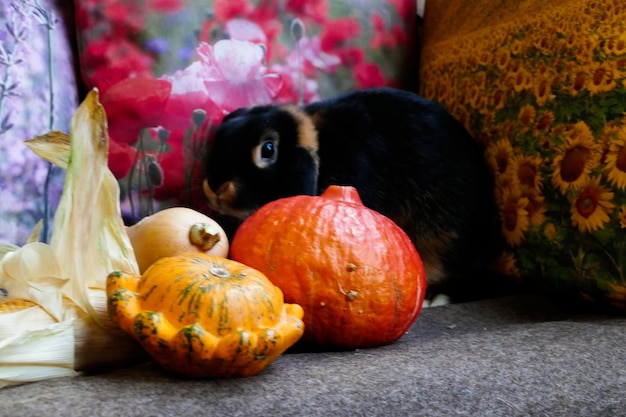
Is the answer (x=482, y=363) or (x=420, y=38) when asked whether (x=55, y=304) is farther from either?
(x=420, y=38)

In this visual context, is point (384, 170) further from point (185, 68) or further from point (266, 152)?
point (185, 68)

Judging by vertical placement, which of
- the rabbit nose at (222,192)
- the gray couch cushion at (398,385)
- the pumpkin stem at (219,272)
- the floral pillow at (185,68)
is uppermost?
the floral pillow at (185,68)

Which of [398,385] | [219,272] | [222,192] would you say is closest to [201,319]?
[219,272]

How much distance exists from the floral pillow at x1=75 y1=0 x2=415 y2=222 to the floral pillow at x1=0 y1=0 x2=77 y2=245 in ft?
0.22

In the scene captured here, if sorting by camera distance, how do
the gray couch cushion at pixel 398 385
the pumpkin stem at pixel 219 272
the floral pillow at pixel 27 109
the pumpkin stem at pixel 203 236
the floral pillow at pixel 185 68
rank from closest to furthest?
the gray couch cushion at pixel 398 385 → the pumpkin stem at pixel 219 272 → the pumpkin stem at pixel 203 236 → the floral pillow at pixel 27 109 → the floral pillow at pixel 185 68

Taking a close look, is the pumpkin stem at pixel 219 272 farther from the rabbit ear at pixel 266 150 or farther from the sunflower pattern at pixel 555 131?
the sunflower pattern at pixel 555 131

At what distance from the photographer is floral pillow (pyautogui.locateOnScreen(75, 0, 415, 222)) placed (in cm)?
113

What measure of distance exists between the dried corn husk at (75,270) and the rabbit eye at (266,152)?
43 cm

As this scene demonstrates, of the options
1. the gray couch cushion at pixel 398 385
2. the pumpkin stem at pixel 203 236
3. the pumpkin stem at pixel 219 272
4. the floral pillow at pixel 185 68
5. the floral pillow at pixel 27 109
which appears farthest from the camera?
the floral pillow at pixel 185 68

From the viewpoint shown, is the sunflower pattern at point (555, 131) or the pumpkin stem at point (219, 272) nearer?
the pumpkin stem at point (219, 272)

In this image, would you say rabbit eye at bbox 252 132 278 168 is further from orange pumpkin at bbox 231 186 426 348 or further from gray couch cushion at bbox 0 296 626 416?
gray couch cushion at bbox 0 296 626 416

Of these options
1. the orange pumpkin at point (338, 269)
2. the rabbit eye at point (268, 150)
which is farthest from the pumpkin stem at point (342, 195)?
the rabbit eye at point (268, 150)

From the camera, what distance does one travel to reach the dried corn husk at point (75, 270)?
62 centimetres

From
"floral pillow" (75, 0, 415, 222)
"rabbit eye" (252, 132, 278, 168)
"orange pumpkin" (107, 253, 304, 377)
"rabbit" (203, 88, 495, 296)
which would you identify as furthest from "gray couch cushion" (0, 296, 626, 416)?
"floral pillow" (75, 0, 415, 222)
